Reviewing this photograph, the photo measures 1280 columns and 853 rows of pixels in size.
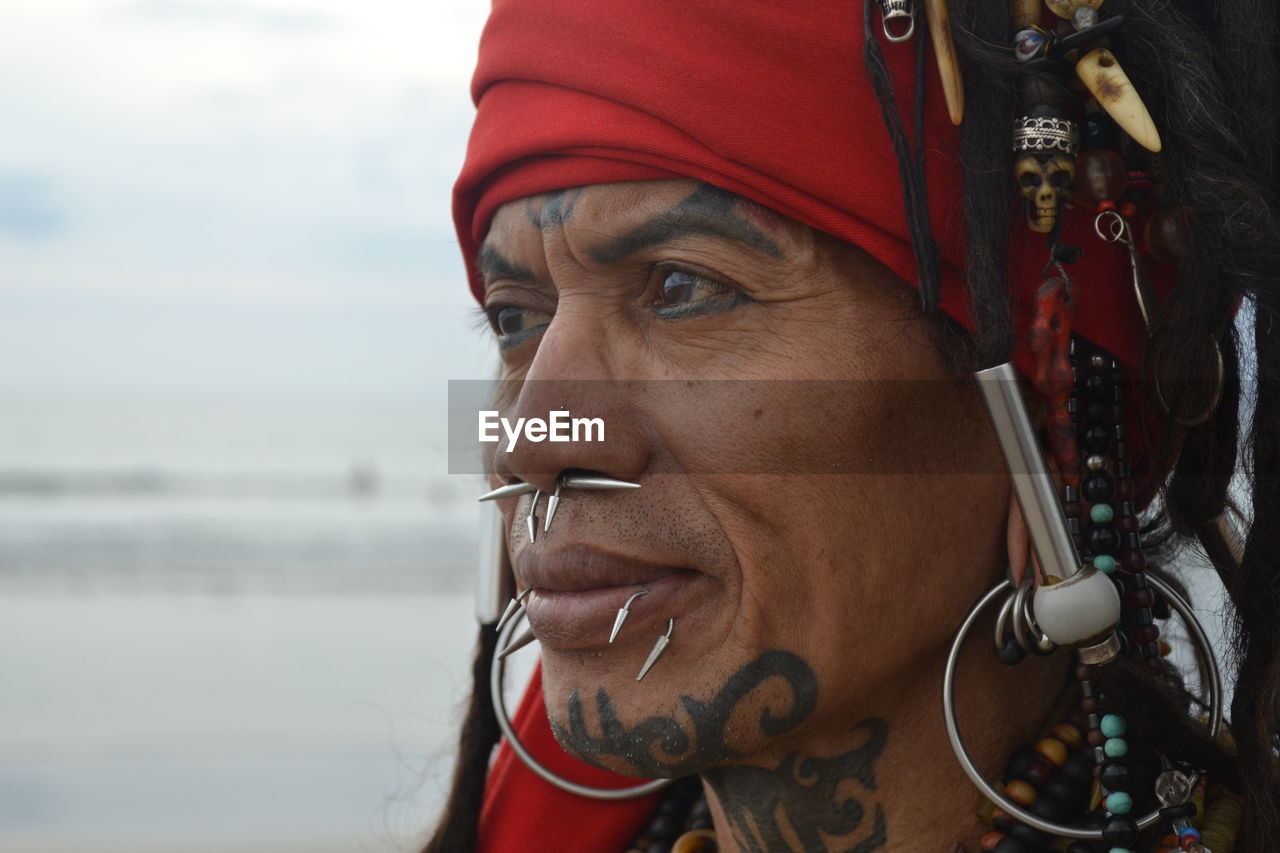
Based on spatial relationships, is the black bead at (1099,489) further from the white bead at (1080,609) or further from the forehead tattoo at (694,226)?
the forehead tattoo at (694,226)

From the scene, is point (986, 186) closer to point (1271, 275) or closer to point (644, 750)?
point (1271, 275)

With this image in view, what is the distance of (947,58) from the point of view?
1.83 meters

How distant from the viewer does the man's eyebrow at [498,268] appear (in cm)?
217

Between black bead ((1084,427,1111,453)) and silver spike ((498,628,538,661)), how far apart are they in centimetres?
98

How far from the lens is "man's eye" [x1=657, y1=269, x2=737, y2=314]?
1959 mm

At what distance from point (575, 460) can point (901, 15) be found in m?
0.81

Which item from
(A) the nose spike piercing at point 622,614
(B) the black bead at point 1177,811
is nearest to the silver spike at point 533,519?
(A) the nose spike piercing at point 622,614

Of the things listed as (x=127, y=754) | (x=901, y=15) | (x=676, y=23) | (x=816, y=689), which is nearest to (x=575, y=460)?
(x=816, y=689)

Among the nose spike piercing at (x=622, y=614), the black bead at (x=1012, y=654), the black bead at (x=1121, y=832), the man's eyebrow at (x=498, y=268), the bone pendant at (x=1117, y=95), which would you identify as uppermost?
the bone pendant at (x=1117, y=95)

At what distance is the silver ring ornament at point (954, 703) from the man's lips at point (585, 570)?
0.44 m

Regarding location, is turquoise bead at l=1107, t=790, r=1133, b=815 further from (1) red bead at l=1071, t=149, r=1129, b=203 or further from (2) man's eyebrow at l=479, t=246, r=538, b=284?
(2) man's eyebrow at l=479, t=246, r=538, b=284

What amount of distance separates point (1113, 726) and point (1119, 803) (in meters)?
0.12

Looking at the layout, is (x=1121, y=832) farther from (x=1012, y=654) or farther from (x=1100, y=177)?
(x=1100, y=177)

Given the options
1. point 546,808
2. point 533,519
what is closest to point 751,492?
point 533,519
